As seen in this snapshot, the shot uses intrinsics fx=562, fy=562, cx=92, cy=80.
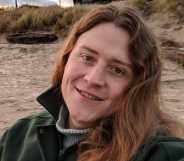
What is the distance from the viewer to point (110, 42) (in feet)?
5.44

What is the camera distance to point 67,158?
1786 millimetres

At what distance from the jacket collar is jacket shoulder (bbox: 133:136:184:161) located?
418 millimetres

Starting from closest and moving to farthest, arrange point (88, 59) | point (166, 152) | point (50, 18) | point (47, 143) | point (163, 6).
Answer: point (166, 152), point (88, 59), point (47, 143), point (163, 6), point (50, 18)

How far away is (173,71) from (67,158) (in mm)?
7513

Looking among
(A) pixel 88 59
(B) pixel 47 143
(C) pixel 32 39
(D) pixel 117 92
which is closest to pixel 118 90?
(D) pixel 117 92

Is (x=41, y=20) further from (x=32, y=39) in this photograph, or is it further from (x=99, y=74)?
(x=99, y=74)

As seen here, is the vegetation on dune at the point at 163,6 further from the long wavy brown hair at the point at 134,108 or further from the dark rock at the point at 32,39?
the long wavy brown hair at the point at 134,108

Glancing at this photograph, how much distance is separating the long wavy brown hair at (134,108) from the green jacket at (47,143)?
0.14ft

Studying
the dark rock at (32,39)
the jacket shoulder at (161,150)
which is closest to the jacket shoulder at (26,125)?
the jacket shoulder at (161,150)

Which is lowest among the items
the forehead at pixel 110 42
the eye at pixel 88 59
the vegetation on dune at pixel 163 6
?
the vegetation on dune at pixel 163 6

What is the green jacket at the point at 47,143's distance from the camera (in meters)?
1.60

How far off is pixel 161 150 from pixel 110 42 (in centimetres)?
35

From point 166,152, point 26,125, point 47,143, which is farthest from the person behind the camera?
Result: point 26,125

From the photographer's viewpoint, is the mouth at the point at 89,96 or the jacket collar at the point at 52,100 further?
the jacket collar at the point at 52,100
